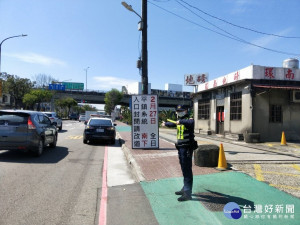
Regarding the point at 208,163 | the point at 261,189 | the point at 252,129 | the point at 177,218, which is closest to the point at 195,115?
the point at 252,129

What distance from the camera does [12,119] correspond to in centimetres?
903

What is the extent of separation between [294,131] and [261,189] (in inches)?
498

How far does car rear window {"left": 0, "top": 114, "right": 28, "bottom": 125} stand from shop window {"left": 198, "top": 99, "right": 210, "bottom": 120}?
1573 centimetres

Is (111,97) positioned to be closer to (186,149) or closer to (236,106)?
(236,106)

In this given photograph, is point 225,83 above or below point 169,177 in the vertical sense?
above

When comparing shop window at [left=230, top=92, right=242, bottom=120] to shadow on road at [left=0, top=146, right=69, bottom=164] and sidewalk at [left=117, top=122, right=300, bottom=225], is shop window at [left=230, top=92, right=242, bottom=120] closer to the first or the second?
sidewalk at [left=117, top=122, right=300, bottom=225]

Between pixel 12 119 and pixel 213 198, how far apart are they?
707 centimetres

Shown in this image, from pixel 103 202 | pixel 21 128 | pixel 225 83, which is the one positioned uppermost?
pixel 225 83

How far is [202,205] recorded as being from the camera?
477 centimetres

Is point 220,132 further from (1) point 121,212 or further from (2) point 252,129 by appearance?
(1) point 121,212

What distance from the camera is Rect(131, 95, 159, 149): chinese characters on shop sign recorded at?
458 inches

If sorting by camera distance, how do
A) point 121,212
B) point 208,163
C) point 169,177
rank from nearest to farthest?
point 121,212
point 169,177
point 208,163

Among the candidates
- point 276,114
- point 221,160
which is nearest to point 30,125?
point 221,160

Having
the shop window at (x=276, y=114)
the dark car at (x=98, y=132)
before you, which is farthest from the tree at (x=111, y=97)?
the shop window at (x=276, y=114)
